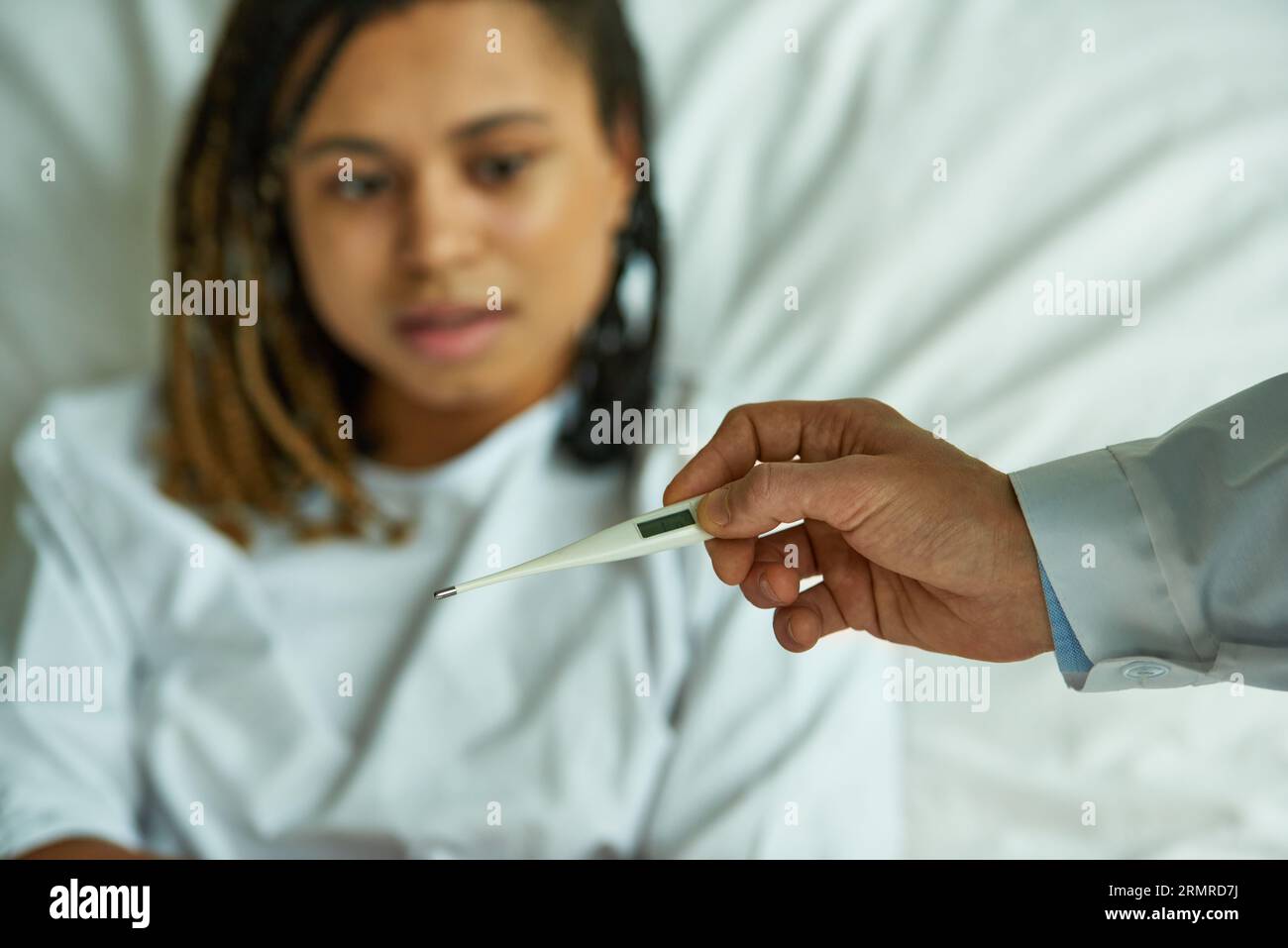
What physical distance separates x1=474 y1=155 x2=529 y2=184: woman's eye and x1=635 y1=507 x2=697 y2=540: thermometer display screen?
15.7 inches

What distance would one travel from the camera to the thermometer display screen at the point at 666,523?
0.53 metres

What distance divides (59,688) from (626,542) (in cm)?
50

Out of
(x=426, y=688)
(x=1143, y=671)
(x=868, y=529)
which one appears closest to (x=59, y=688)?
(x=426, y=688)

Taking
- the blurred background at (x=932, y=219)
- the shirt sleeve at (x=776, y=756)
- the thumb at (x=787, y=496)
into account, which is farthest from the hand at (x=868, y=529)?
the blurred background at (x=932, y=219)

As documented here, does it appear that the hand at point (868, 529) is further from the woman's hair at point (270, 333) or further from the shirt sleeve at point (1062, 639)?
the woman's hair at point (270, 333)

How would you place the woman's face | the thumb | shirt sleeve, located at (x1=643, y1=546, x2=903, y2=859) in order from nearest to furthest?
the thumb
shirt sleeve, located at (x1=643, y1=546, x2=903, y2=859)
the woman's face

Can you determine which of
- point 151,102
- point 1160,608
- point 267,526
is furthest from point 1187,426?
point 151,102

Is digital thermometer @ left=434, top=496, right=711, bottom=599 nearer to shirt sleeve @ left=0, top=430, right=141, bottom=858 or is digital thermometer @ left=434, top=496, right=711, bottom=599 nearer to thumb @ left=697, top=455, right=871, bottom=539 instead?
thumb @ left=697, top=455, right=871, bottom=539

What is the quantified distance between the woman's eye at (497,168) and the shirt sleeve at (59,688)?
0.38 m

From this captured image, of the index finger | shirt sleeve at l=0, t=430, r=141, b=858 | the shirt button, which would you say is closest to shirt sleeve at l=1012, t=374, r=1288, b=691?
the shirt button

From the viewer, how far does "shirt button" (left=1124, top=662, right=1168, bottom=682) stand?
21.8 inches

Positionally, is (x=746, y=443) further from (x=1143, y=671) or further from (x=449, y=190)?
(x=449, y=190)
